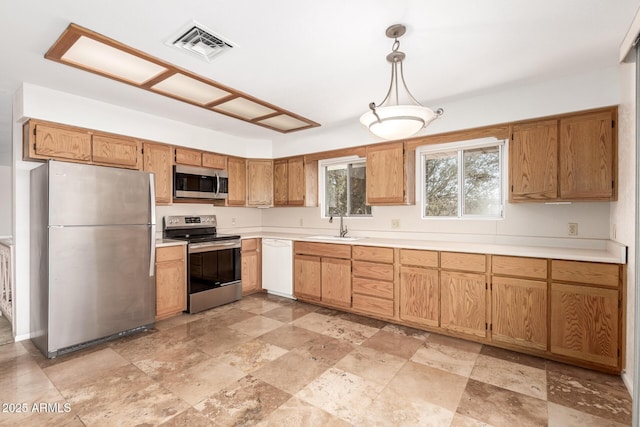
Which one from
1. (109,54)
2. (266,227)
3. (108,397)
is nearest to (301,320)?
(108,397)

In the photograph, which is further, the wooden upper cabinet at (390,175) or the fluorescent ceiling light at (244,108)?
the wooden upper cabinet at (390,175)

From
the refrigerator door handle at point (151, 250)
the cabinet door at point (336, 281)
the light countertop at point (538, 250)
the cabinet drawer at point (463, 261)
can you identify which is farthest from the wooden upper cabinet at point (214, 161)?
the cabinet drawer at point (463, 261)

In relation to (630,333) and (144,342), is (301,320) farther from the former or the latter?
(630,333)

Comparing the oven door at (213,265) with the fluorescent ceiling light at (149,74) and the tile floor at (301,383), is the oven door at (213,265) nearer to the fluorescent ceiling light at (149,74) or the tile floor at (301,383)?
the tile floor at (301,383)

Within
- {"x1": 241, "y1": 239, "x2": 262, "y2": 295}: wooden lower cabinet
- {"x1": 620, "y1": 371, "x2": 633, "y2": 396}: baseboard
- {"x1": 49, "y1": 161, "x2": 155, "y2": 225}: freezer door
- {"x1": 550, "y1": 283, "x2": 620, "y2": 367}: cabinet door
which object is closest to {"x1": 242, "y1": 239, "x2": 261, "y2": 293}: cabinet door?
{"x1": 241, "y1": 239, "x2": 262, "y2": 295}: wooden lower cabinet

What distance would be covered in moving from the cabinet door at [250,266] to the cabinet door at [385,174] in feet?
6.40

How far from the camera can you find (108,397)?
2148mm

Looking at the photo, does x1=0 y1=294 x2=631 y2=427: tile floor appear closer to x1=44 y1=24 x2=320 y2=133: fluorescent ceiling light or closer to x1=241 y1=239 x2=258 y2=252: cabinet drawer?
x1=241 y1=239 x2=258 y2=252: cabinet drawer

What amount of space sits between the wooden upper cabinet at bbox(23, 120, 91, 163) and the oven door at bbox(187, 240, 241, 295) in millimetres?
1529

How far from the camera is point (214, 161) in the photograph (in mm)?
4570

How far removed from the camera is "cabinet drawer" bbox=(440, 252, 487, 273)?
2943 mm

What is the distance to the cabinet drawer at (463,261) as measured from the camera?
2943 mm

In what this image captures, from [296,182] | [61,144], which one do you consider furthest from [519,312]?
[61,144]

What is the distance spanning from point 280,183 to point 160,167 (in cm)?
185
